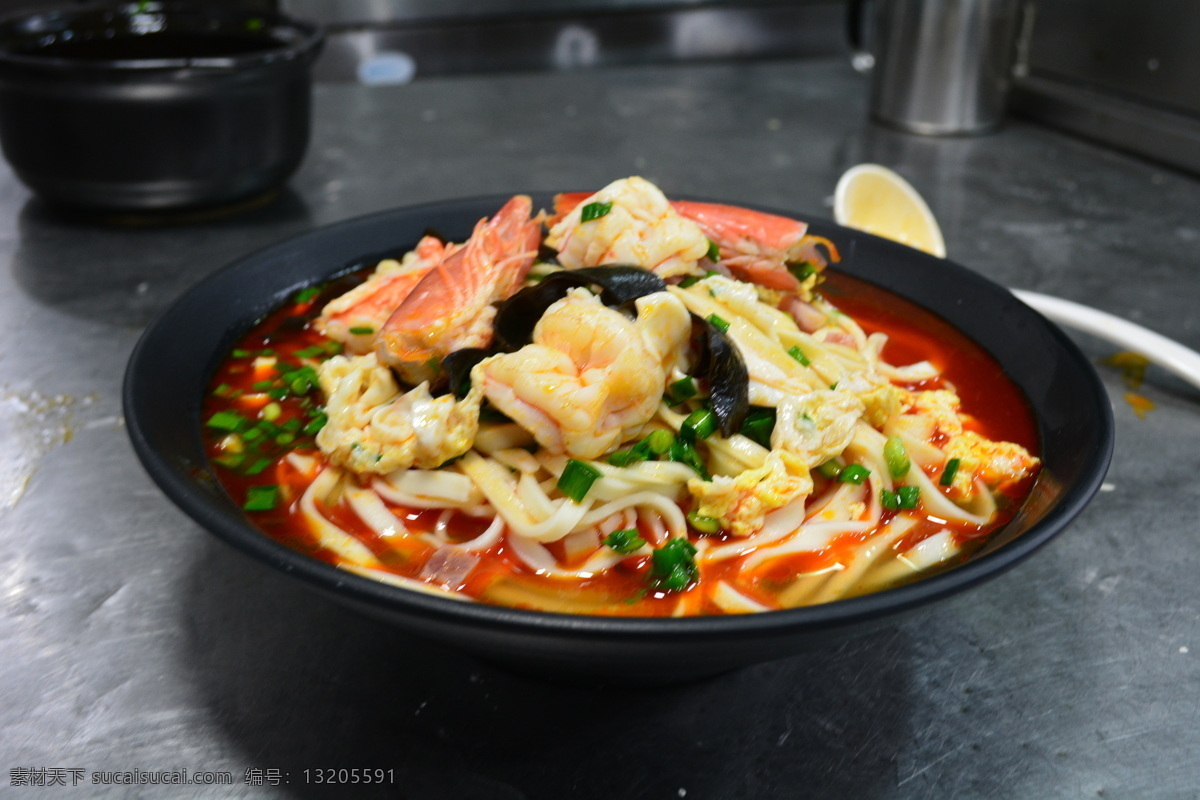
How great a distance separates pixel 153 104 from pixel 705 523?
2402 millimetres

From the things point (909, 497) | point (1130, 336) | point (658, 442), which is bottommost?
point (1130, 336)

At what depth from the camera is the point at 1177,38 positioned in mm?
4102

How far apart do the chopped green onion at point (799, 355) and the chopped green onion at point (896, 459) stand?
22 centimetres

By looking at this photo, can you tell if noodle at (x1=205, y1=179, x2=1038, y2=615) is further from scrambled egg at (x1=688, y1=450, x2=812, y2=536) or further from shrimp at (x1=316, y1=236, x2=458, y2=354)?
shrimp at (x1=316, y1=236, x2=458, y2=354)

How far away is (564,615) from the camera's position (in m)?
1.04

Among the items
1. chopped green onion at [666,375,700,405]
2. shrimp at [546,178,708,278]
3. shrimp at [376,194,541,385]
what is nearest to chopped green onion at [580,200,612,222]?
shrimp at [546,178,708,278]

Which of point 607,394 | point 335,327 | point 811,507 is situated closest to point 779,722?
point 811,507

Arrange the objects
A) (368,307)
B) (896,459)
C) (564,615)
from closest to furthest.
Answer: (564,615), (896,459), (368,307)

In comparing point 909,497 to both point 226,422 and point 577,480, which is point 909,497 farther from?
point 226,422

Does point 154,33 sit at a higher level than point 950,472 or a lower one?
higher

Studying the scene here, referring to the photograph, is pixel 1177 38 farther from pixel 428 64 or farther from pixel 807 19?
pixel 428 64

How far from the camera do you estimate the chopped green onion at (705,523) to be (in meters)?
1.46

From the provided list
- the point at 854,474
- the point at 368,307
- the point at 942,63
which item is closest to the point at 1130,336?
the point at 854,474

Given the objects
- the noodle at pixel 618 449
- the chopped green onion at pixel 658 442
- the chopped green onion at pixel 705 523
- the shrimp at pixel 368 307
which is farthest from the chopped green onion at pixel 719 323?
the shrimp at pixel 368 307
